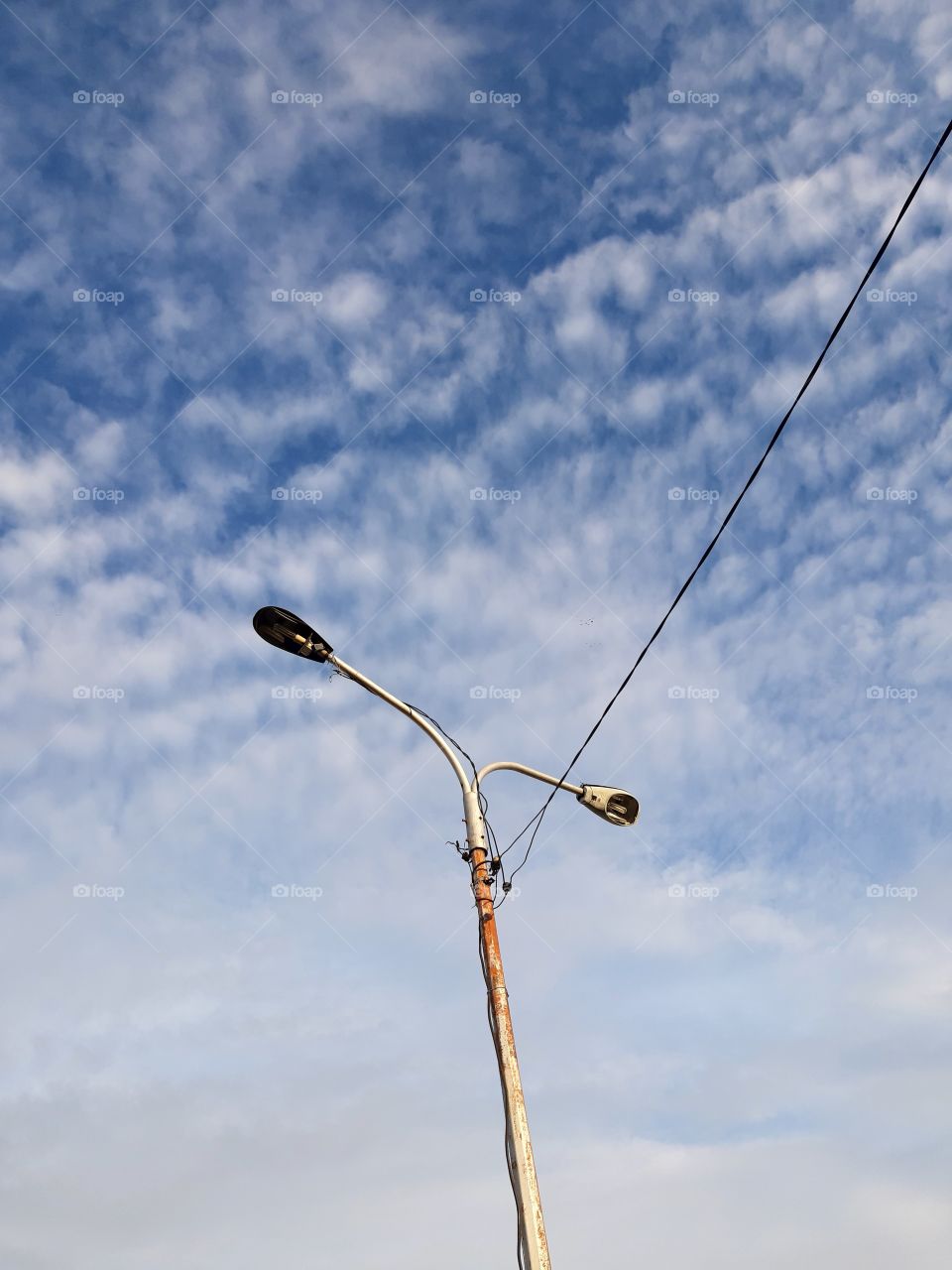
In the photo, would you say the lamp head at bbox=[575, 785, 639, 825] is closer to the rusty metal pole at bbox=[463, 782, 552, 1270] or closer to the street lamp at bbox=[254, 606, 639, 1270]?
the street lamp at bbox=[254, 606, 639, 1270]

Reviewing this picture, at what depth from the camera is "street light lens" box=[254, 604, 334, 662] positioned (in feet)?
27.6

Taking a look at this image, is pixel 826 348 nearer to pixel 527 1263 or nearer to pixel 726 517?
pixel 726 517

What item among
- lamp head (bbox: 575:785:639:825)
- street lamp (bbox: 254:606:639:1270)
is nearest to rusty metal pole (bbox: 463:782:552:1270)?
street lamp (bbox: 254:606:639:1270)

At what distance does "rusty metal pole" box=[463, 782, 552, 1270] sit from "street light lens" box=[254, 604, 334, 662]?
1755 millimetres

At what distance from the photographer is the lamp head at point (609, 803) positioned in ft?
30.9

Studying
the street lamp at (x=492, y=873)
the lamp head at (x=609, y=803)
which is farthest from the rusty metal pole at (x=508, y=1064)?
the lamp head at (x=609, y=803)

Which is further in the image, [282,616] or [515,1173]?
[282,616]

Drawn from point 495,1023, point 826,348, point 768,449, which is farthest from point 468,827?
point 826,348

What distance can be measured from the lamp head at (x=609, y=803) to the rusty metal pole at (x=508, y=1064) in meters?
1.32

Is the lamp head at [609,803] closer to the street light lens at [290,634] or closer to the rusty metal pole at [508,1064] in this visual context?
the rusty metal pole at [508,1064]

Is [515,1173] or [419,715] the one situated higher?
[419,715]

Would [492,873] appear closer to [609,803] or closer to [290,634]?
[609,803]

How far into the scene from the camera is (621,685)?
10.0 meters

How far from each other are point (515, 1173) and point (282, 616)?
4580 mm
